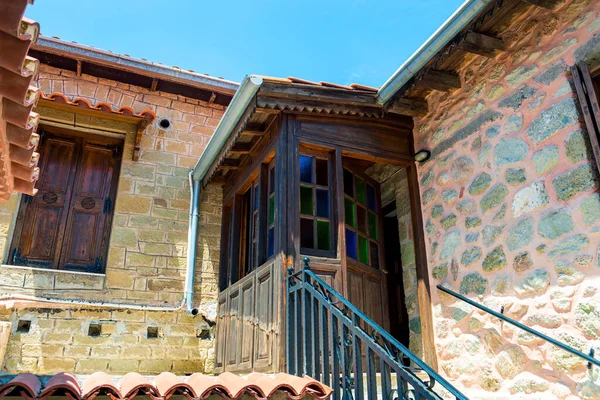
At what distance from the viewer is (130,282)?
18.2 feet

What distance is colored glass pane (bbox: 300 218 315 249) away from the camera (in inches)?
169

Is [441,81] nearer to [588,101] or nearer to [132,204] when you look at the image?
[588,101]

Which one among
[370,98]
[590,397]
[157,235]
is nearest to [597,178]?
[590,397]

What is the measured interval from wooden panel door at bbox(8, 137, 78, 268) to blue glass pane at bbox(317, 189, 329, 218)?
10.1 ft

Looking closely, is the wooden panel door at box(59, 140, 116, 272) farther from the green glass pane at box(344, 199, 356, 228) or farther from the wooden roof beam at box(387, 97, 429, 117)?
the wooden roof beam at box(387, 97, 429, 117)

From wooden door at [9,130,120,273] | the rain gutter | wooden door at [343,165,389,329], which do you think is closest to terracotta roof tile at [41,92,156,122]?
wooden door at [9,130,120,273]

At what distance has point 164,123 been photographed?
6375mm

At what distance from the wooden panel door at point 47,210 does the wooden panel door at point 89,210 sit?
8 cm

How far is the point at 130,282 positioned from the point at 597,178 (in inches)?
184

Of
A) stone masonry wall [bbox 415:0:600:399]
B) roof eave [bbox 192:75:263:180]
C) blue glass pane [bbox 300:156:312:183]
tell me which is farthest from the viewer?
blue glass pane [bbox 300:156:312:183]

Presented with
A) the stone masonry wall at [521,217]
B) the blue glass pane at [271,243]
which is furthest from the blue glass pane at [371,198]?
the blue glass pane at [271,243]

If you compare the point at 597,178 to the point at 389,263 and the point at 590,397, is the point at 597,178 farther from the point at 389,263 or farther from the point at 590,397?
the point at 389,263

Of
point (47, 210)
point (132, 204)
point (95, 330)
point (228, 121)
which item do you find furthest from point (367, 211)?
point (47, 210)

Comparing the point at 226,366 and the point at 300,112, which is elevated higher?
the point at 300,112
